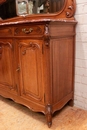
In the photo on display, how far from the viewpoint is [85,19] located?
1.46 metres

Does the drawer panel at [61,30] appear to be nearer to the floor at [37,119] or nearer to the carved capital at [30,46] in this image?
the carved capital at [30,46]

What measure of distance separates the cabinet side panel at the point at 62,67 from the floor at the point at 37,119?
0.24 meters

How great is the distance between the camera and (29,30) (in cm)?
134

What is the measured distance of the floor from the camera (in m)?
1.42

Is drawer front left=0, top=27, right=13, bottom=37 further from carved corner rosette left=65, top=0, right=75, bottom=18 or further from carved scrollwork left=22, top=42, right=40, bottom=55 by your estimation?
carved corner rosette left=65, top=0, right=75, bottom=18

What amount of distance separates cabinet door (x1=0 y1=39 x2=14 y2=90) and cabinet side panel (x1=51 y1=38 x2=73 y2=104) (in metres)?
0.57

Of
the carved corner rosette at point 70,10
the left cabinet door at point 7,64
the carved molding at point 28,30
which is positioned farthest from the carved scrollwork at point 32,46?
the carved corner rosette at point 70,10

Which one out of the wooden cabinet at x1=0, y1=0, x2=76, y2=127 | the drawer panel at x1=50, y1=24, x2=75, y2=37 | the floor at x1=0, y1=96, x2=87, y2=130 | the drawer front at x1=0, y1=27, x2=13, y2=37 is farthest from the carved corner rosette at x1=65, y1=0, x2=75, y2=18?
the floor at x1=0, y1=96, x2=87, y2=130

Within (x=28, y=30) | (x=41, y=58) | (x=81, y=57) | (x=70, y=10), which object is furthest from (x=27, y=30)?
(x=81, y=57)

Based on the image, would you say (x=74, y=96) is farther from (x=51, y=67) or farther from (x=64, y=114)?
(x=51, y=67)

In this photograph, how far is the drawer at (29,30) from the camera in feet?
4.14

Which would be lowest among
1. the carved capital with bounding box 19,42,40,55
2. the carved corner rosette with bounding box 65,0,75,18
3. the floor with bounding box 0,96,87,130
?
the floor with bounding box 0,96,87,130

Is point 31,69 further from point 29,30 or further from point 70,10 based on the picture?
point 70,10

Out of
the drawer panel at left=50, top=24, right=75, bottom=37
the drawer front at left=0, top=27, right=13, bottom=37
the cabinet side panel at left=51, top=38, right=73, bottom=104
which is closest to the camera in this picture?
the drawer panel at left=50, top=24, right=75, bottom=37
